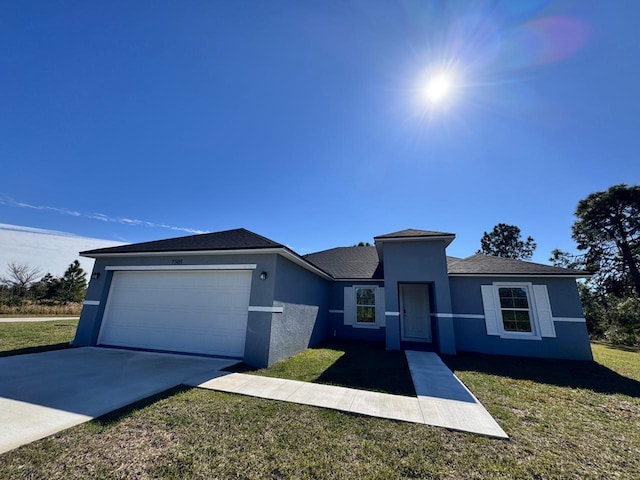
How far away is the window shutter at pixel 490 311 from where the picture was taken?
30.4 ft

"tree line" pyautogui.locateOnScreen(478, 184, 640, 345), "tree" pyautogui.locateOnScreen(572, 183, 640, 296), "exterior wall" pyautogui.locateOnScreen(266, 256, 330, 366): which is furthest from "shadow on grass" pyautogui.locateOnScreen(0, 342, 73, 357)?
"tree" pyautogui.locateOnScreen(572, 183, 640, 296)

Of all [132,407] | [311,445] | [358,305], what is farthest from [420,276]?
[132,407]

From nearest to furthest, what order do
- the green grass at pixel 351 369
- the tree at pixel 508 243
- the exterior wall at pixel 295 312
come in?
the green grass at pixel 351 369 → the exterior wall at pixel 295 312 → the tree at pixel 508 243

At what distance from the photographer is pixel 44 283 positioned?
29312mm

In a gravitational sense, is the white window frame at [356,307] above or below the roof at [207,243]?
below

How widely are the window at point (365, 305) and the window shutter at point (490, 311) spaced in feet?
14.6

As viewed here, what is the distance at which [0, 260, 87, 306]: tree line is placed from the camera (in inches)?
1101

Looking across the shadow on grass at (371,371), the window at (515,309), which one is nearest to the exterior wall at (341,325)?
the shadow on grass at (371,371)

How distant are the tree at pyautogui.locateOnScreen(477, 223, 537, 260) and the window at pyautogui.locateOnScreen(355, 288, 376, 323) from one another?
86.4 feet

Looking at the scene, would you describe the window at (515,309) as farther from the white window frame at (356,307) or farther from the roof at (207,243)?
the roof at (207,243)

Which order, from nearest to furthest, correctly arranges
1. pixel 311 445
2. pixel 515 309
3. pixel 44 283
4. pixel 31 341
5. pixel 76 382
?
pixel 311 445 → pixel 76 382 → pixel 31 341 → pixel 515 309 → pixel 44 283

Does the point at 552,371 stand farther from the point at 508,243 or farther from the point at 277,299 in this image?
the point at 508,243

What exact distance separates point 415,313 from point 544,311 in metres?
4.88

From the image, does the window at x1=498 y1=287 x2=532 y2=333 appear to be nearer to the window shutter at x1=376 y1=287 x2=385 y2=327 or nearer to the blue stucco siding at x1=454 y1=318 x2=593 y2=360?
the blue stucco siding at x1=454 y1=318 x2=593 y2=360
